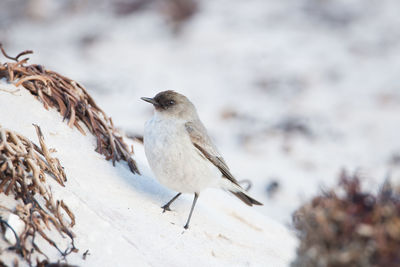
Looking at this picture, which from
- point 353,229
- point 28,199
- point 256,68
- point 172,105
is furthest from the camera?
point 256,68

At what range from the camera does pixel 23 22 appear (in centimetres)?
1297

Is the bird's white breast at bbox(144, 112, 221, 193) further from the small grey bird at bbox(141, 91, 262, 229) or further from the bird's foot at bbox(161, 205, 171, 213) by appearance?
the bird's foot at bbox(161, 205, 171, 213)

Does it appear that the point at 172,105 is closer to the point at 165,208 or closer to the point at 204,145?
the point at 204,145

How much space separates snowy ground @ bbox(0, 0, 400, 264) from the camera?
8805mm

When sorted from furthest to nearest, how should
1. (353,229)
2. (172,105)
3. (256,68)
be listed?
(256,68) → (172,105) → (353,229)

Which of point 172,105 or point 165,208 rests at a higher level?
point 172,105

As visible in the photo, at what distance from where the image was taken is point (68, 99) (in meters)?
4.37

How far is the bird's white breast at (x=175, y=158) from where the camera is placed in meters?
4.21

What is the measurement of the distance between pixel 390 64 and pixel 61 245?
9690 mm

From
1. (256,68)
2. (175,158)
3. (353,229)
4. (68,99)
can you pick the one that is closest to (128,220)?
(175,158)

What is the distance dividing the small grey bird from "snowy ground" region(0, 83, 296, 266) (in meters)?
0.22

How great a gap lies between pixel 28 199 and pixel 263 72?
8.53 metres

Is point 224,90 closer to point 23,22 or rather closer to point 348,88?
point 348,88

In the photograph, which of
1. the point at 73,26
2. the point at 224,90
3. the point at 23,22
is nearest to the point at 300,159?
the point at 224,90
